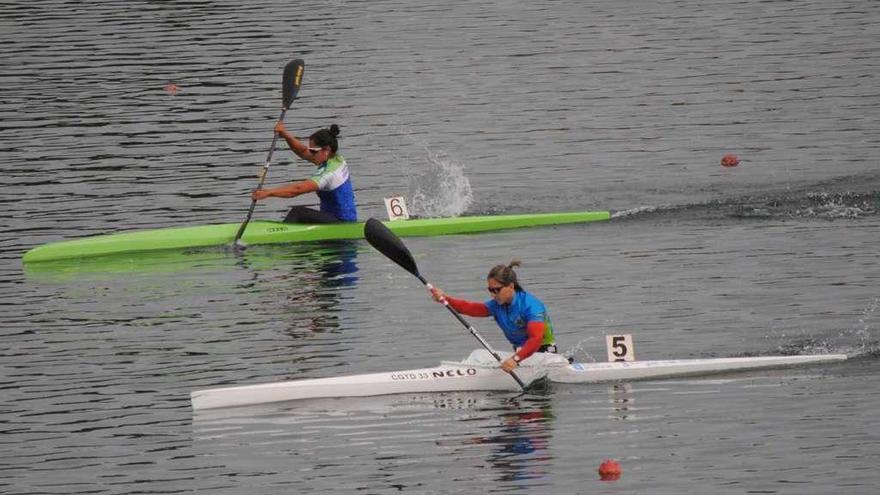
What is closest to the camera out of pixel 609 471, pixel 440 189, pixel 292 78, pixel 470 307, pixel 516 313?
pixel 609 471

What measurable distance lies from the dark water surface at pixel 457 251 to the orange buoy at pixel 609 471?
102mm

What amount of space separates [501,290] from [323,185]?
778cm

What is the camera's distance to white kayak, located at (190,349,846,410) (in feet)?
64.0

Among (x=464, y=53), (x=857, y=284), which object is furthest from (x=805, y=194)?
(x=464, y=53)

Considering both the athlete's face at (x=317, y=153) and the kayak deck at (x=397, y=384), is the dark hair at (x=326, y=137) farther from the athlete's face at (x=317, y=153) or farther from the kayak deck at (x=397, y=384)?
the kayak deck at (x=397, y=384)

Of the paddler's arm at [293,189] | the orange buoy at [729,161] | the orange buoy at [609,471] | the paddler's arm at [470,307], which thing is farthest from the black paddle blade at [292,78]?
the orange buoy at [609,471]

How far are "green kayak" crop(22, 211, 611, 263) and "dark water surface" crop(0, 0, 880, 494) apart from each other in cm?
30

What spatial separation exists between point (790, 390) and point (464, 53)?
2775 centimetres

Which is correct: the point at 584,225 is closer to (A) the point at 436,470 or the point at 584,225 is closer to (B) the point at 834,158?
(B) the point at 834,158

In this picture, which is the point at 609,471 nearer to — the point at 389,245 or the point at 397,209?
the point at 389,245

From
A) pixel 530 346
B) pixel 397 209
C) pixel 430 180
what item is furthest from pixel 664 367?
pixel 430 180

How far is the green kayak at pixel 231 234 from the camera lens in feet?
87.8

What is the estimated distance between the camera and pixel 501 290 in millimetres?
19344

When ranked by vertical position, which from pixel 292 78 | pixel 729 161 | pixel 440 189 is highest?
pixel 292 78
